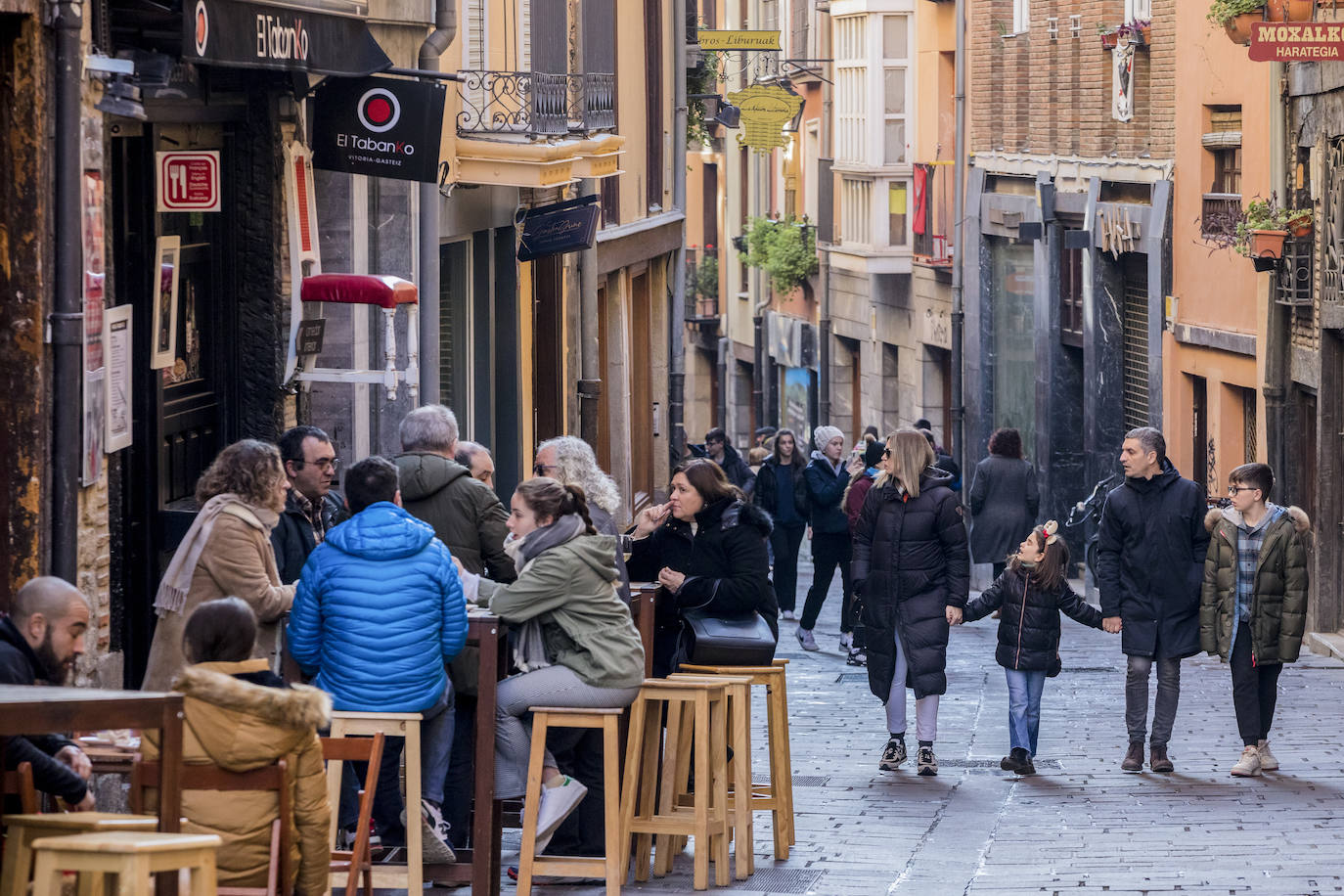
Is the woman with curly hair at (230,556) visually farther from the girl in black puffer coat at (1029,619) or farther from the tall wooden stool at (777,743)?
the girl in black puffer coat at (1029,619)

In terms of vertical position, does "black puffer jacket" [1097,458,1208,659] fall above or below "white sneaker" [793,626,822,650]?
above

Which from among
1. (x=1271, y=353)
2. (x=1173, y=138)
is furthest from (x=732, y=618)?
(x=1173, y=138)

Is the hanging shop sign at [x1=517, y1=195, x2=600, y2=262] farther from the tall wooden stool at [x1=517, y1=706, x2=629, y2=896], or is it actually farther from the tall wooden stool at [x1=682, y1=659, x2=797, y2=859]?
the tall wooden stool at [x1=517, y1=706, x2=629, y2=896]

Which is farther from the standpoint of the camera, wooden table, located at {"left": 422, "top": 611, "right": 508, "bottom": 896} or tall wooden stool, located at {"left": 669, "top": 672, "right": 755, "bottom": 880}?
tall wooden stool, located at {"left": 669, "top": 672, "right": 755, "bottom": 880}

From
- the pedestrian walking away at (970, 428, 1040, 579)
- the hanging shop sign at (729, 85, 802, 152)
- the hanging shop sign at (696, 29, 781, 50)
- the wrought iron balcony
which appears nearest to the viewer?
the wrought iron balcony

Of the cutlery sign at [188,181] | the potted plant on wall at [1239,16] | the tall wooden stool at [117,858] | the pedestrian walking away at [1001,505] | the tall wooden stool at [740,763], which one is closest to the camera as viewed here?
the tall wooden stool at [117,858]

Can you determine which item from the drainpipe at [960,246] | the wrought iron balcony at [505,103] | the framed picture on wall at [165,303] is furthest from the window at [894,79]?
the framed picture on wall at [165,303]

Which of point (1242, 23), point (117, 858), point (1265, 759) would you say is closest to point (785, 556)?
point (1242, 23)

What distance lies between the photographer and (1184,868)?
909 cm

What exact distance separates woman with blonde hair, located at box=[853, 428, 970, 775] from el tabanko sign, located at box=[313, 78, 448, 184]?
115 inches

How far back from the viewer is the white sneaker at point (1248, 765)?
37.5 feet

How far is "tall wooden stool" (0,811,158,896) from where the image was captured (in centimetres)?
574

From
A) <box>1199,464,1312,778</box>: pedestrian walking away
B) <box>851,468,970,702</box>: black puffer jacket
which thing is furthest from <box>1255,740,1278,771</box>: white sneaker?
<box>851,468,970,702</box>: black puffer jacket

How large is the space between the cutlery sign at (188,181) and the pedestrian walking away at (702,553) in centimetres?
272
